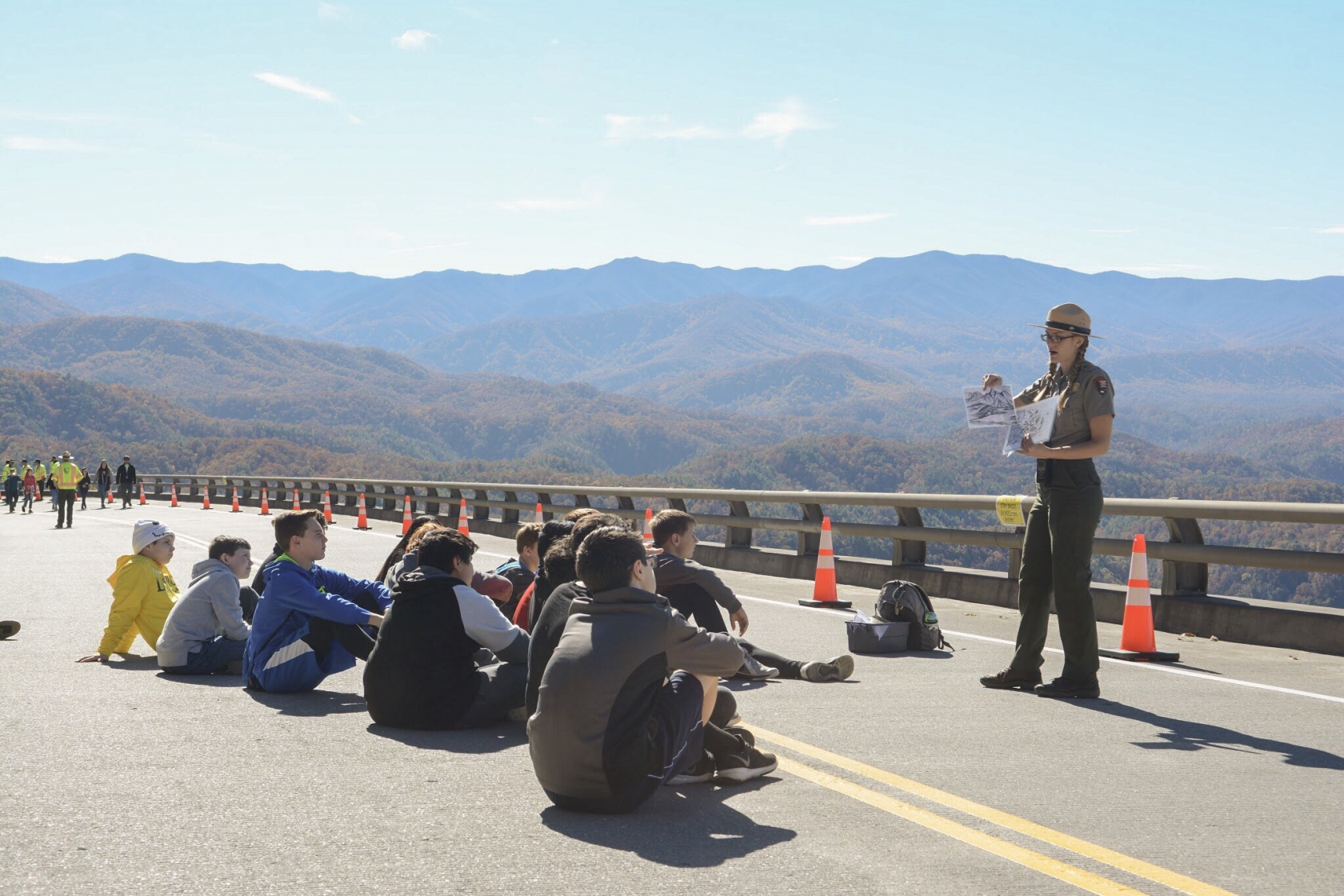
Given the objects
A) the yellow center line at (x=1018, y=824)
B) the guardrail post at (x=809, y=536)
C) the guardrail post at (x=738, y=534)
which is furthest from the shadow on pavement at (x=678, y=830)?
the guardrail post at (x=738, y=534)

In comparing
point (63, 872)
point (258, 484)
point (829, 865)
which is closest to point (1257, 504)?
point (829, 865)

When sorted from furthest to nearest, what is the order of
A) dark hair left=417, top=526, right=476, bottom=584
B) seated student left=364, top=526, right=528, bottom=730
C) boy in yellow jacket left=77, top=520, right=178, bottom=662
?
boy in yellow jacket left=77, top=520, right=178, bottom=662
dark hair left=417, top=526, right=476, bottom=584
seated student left=364, top=526, right=528, bottom=730

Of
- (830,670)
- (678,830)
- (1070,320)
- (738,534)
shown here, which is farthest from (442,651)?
(738,534)

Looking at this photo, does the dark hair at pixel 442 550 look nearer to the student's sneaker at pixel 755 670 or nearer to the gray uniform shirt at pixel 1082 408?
the student's sneaker at pixel 755 670

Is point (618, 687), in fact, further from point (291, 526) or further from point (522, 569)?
point (522, 569)

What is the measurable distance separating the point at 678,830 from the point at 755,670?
3.44 metres

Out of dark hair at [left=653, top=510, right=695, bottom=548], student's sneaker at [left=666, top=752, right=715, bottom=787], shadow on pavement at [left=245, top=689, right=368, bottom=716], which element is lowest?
shadow on pavement at [left=245, top=689, right=368, bottom=716]

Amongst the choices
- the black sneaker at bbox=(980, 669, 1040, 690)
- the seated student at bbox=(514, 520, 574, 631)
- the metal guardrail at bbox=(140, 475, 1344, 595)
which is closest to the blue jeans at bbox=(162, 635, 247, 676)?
the seated student at bbox=(514, 520, 574, 631)

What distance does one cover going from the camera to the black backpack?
1022 cm

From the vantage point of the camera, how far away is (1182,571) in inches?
457

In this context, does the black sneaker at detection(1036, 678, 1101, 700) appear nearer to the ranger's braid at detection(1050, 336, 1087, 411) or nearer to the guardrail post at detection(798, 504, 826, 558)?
the ranger's braid at detection(1050, 336, 1087, 411)

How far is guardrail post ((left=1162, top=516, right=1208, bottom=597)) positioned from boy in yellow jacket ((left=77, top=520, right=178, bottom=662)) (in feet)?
24.8

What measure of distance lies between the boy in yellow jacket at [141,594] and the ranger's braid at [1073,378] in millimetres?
5850

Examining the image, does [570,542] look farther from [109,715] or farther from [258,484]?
[258,484]
